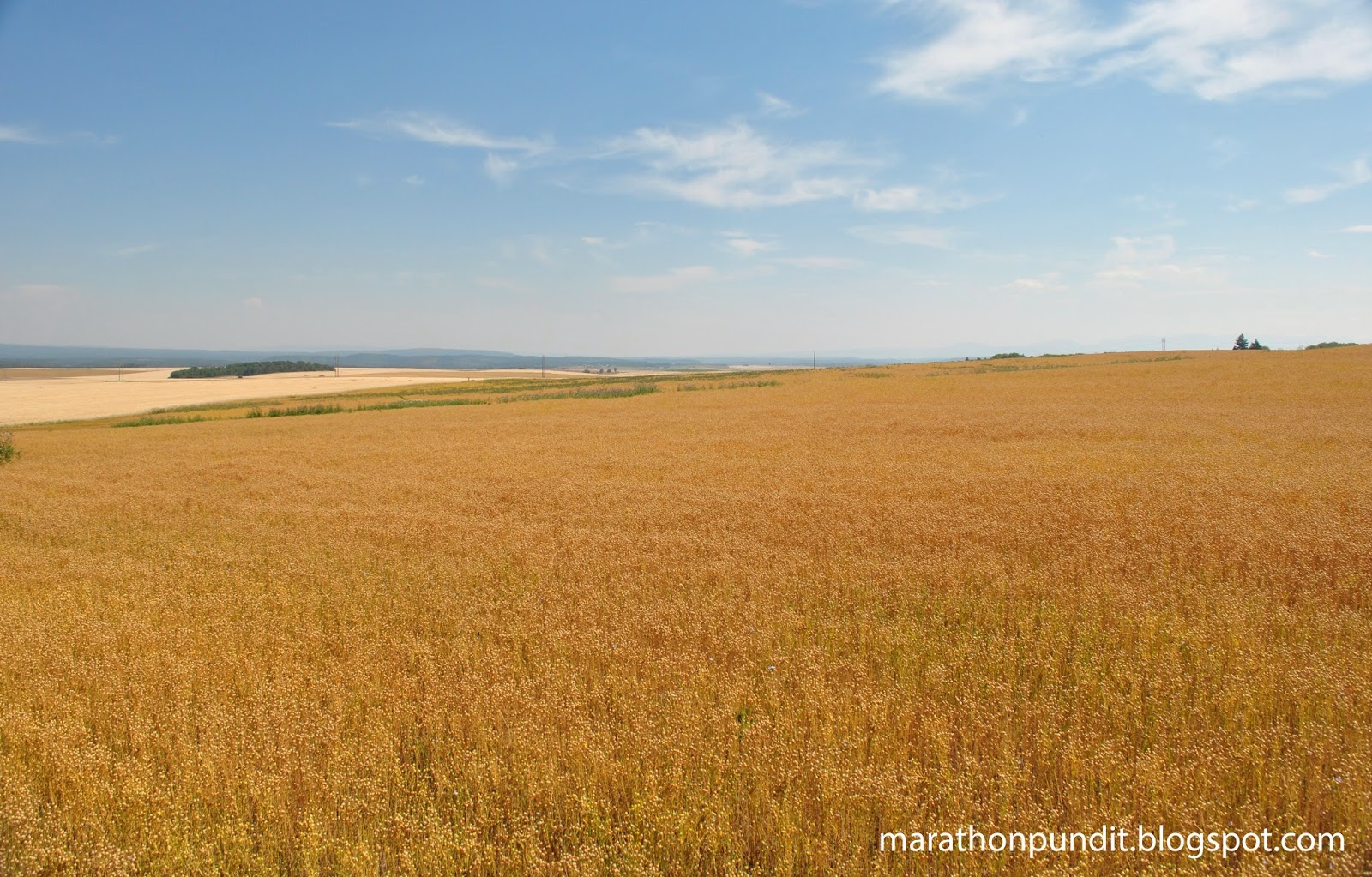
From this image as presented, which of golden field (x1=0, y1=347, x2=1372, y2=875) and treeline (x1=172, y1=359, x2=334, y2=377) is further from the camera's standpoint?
treeline (x1=172, y1=359, x2=334, y2=377)

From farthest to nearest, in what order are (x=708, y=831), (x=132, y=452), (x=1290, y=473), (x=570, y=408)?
(x=570, y=408) → (x=132, y=452) → (x=1290, y=473) → (x=708, y=831)

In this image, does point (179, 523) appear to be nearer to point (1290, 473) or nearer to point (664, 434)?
point (664, 434)

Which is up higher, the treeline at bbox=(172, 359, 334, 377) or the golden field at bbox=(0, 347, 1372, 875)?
the treeline at bbox=(172, 359, 334, 377)

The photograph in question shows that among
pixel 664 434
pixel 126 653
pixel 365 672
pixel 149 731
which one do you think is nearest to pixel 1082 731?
pixel 365 672

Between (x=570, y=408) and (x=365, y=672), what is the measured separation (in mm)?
29990

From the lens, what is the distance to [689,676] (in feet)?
16.6

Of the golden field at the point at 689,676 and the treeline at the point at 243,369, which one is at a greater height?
the treeline at the point at 243,369

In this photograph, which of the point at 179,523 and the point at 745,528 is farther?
the point at 179,523

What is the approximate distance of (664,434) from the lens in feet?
68.9

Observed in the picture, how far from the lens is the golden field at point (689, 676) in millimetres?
3576

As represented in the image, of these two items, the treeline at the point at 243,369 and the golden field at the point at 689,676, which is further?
the treeline at the point at 243,369

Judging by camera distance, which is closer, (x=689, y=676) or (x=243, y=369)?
(x=689, y=676)

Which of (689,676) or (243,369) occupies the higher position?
(243,369)

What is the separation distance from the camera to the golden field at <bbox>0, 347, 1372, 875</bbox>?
11.7 feet
